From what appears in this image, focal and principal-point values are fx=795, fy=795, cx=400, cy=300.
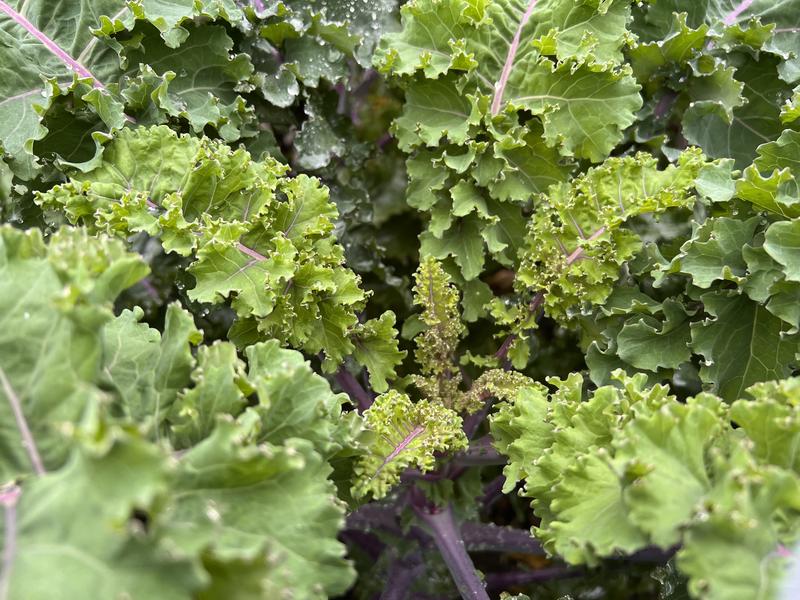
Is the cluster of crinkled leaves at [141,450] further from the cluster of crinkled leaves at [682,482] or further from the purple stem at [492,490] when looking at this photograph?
the purple stem at [492,490]

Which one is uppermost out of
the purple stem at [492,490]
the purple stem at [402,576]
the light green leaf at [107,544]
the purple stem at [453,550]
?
the light green leaf at [107,544]

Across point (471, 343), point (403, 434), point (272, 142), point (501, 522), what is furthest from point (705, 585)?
point (501, 522)

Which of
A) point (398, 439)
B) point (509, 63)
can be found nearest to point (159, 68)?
point (509, 63)

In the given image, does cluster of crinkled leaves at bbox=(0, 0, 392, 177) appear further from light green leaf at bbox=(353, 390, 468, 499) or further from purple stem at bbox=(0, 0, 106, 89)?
light green leaf at bbox=(353, 390, 468, 499)

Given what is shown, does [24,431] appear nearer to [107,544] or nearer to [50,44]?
[107,544]

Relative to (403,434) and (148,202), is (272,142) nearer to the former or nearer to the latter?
(148,202)

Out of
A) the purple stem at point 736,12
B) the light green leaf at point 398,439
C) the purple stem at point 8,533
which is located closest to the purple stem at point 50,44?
the light green leaf at point 398,439

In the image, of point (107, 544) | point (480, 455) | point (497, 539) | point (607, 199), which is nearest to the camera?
point (107, 544)
